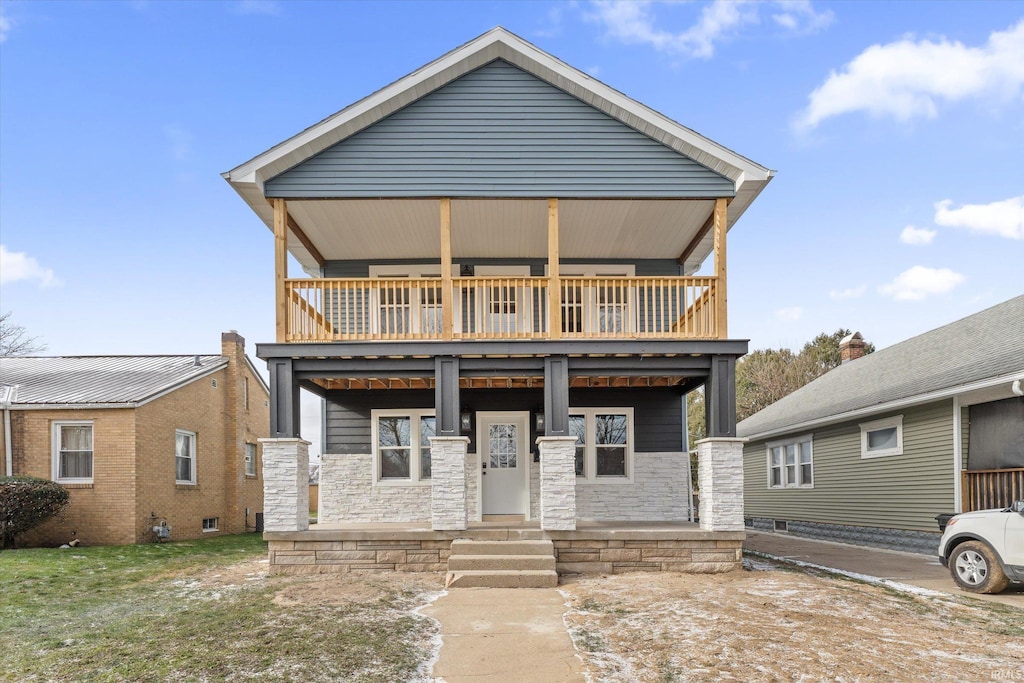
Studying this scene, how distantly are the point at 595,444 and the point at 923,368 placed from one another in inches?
291

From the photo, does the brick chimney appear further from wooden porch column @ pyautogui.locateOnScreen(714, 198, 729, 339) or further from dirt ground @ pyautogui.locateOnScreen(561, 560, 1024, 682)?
dirt ground @ pyautogui.locateOnScreen(561, 560, 1024, 682)

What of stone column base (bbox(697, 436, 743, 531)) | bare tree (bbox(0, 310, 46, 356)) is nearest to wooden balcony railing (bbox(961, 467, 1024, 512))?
stone column base (bbox(697, 436, 743, 531))

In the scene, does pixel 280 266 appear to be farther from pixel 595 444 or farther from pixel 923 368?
pixel 923 368

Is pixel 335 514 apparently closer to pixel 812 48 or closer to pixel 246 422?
pixel 246 422

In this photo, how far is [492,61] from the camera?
1197 centimetres

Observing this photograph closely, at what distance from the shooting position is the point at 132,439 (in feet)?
50.5

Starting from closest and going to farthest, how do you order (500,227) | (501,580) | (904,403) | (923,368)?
(501,580) → (500,227) → (904,403) → (923,368)

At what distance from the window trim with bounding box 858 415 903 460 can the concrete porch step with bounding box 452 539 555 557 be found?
8.32m

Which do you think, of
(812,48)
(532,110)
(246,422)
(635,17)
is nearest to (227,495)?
(246,422)

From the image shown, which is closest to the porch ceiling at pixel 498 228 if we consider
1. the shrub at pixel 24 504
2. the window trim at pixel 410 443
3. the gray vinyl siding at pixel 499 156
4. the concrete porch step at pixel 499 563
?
the gray vinyl siding at pixel 499 156

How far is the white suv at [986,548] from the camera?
895 cm

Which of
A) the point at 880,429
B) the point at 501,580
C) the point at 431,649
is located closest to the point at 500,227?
the point at 501,580

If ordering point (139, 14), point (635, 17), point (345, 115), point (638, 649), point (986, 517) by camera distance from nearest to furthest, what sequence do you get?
point (638, 649) → point (986, 517) → point (345, 115) → point (635, 17) → point (139, 14)

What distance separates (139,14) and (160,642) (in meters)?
15.9
